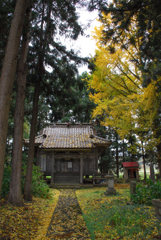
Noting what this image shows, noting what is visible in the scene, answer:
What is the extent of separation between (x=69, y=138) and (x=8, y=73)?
12853 mm

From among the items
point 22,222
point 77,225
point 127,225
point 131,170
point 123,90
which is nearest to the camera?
point 127,225

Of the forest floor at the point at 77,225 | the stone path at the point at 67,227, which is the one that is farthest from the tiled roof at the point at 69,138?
the forest floor at the point at 77,225

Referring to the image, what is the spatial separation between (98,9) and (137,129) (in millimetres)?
6312

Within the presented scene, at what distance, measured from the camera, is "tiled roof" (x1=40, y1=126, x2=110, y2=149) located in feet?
51.2

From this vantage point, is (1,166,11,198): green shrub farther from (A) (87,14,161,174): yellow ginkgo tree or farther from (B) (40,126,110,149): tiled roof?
(B) (40,126,110,149): tiled roof

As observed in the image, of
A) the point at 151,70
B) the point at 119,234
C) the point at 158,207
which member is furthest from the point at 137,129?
the point at 119,234

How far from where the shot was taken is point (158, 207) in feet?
15.6

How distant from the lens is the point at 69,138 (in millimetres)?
17031

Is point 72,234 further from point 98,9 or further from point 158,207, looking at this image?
point 98,9

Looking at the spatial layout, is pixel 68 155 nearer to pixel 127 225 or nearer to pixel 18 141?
pixel 18 141

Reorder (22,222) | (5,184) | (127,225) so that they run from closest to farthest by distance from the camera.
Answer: (127,225) < (22,222) < (5,184)

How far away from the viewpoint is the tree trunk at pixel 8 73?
4.21 m

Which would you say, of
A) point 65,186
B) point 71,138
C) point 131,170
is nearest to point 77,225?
point 65,186

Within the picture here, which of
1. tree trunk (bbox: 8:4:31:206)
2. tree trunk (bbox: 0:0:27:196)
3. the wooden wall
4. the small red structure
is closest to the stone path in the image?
tree trunk (bbox: 8:4:31:206)
